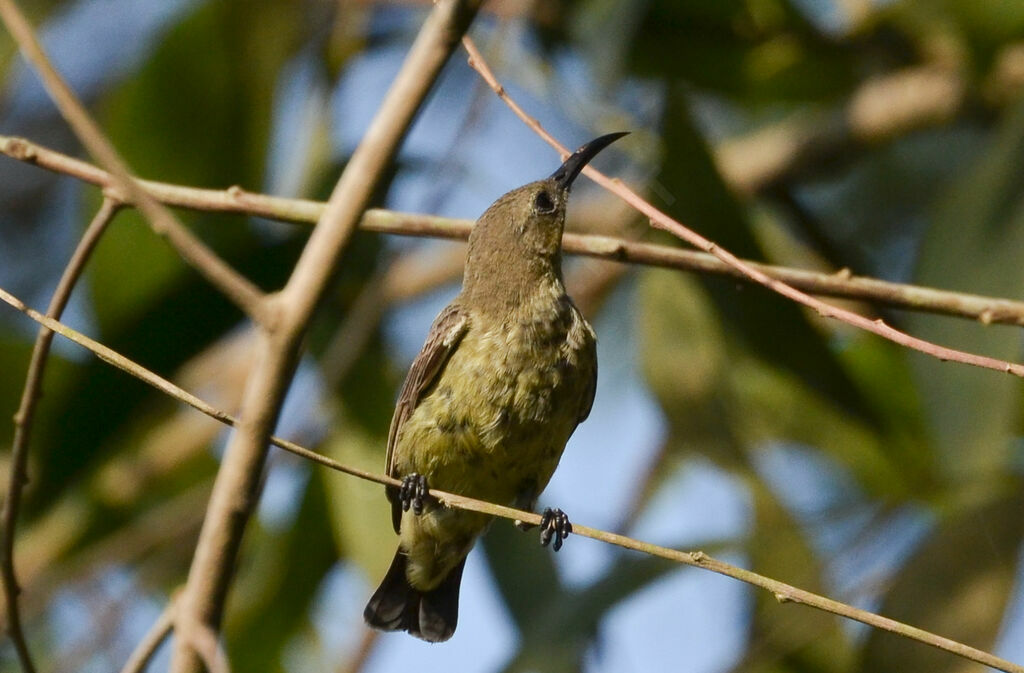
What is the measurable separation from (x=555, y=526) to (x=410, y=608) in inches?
28.9

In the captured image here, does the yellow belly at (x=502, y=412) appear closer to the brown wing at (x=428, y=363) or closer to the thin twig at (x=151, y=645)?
the brown wing at (x=428, y=363)

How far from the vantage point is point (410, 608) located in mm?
3777

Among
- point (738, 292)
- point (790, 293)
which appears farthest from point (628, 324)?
point (790, 293)

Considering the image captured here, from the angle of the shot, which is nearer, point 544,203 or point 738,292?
point 544,203

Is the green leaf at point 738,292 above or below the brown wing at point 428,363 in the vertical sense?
above

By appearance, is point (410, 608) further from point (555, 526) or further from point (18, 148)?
point (18, 148)

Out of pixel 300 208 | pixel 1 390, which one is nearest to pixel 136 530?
pixel 1 390

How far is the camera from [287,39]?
17.3ft

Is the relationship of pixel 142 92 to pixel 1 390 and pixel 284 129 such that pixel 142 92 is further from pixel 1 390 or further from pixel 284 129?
pixel 1 390

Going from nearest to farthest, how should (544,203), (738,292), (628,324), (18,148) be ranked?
(18,148)
(544,203)
(738,292)
(628,324)

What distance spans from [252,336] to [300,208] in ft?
8.76

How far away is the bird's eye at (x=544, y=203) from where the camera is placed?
3680 millimetres

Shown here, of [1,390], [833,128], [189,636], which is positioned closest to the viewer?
[189,636]

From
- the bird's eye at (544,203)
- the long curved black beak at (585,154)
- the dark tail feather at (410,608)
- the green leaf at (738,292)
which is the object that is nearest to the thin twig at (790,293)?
the long curved black beak at (585,154)
